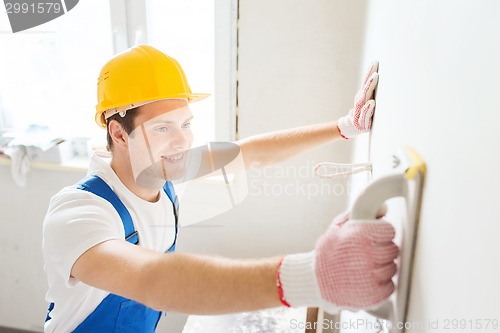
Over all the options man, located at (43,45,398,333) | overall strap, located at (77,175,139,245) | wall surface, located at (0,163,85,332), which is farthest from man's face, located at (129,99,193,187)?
wall surface, located at (0,163,85,332)

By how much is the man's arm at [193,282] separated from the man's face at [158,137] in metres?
0.52

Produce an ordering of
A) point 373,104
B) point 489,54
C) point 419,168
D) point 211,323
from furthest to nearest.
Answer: point 211,323 < point 373,104 < point 419,168 < point 489,54

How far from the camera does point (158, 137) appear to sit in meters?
1.16

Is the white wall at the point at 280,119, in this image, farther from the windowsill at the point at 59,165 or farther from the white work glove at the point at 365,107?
the white work glove at the point at 365,107

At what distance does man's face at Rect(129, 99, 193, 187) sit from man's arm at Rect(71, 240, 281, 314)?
0.52m

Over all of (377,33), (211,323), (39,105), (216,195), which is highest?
(377,33)

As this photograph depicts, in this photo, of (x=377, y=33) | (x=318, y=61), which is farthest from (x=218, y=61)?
(x=377, y=33)

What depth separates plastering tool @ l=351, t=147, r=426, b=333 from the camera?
0.46 m

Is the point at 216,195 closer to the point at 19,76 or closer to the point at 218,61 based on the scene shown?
the point at 218,61

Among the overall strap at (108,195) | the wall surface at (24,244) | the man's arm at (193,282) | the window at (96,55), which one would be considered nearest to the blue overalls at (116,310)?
the overall strap at (108,195)

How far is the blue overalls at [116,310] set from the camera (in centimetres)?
102

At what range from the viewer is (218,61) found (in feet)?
Result: 5.50

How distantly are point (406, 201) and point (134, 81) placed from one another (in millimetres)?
875

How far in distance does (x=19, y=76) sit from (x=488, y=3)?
2.15 m
